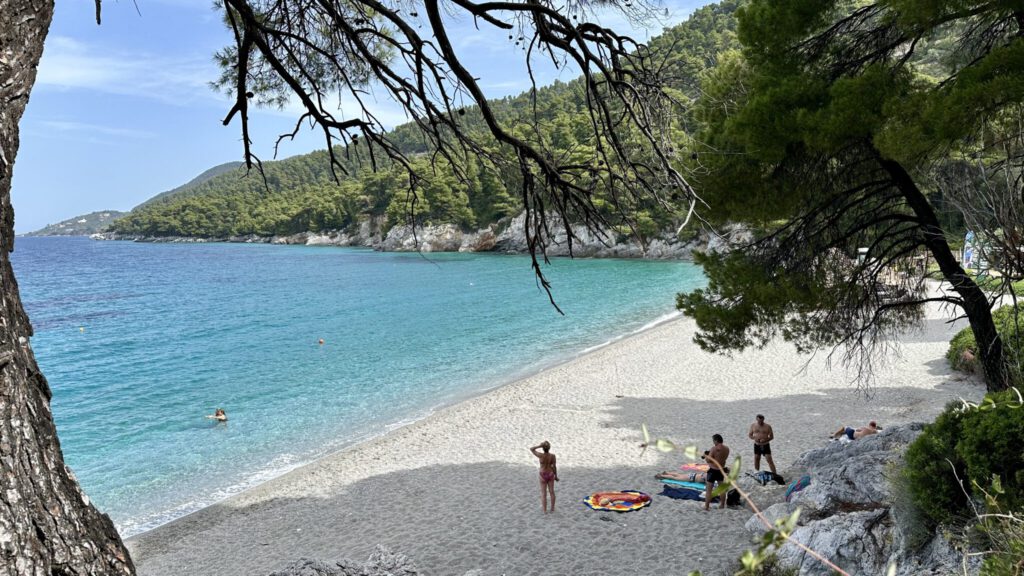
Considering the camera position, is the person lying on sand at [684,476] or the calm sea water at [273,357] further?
the calm sea water at [273,357]

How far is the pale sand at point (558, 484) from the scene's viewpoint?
8805 millimetres

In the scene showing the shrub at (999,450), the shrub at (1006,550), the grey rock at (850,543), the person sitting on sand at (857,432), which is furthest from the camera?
the person sitting on sand at (857,432)

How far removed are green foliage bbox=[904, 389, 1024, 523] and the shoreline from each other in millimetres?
11863

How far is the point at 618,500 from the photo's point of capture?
1012 cm

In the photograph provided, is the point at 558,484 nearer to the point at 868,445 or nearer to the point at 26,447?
the point at 868,445

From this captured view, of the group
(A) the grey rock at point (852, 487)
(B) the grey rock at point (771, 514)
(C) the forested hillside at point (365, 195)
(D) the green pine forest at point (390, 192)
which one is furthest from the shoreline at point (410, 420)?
(A) the grey rock at point (852, 487)

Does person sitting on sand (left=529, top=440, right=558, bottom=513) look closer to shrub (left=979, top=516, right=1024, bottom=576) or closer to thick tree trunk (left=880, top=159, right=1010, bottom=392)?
thick tree trunk (left=880, top=159, right=1010, bottom=392)

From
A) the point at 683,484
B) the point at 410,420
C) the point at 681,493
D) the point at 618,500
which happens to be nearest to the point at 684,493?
the point at 681,493

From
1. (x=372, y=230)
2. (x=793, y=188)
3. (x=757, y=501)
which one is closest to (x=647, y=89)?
(x=793, y=188)

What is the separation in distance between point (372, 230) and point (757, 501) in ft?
345

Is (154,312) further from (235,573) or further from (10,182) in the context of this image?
(10,182)

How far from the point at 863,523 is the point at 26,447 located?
639cm

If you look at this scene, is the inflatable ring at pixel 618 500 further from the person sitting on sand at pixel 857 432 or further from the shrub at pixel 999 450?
the shrub at pixel 999 450

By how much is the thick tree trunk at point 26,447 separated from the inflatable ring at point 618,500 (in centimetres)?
850
